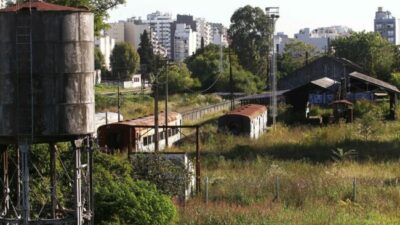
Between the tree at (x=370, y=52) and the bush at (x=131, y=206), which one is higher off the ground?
the tree at (x=370, y=52)

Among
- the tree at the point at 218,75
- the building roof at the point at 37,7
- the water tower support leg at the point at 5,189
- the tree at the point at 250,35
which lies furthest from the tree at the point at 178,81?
the building roof at the point at 37,7

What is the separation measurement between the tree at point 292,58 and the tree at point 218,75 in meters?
7.89

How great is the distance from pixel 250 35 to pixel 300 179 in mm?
75925

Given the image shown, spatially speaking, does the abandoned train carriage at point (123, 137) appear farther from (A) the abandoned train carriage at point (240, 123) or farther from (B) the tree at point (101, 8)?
(A) the abandoned train carriage at point (240, 123)

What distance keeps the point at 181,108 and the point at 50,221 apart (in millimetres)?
54663

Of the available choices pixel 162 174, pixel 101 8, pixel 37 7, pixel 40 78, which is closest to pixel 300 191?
pixel 162 174

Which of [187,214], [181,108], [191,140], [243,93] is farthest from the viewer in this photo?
[243,93]

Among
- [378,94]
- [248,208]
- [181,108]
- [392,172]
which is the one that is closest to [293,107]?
[378,94]

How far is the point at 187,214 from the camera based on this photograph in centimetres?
1934

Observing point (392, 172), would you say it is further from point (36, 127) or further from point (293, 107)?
point (293, 107)

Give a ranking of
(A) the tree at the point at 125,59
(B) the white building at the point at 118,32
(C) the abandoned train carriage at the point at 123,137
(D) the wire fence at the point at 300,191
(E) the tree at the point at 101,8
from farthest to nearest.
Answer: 1. (B) the white building at the point at 118,32
2. (A) the tree at the point at 125,59
3. (E) the tree at the point at 101,8
4. (C) the abandoned train carriage at the point at 123,137
5. (D) the wire fence at the point at 300,191

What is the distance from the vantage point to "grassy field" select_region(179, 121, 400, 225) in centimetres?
1947

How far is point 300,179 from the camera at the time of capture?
80.9 ft

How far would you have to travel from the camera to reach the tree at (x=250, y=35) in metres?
98.2
